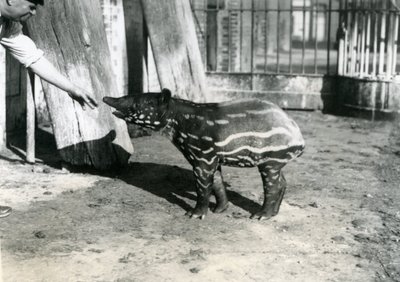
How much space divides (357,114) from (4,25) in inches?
351

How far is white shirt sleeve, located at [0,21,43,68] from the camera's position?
5426 mm

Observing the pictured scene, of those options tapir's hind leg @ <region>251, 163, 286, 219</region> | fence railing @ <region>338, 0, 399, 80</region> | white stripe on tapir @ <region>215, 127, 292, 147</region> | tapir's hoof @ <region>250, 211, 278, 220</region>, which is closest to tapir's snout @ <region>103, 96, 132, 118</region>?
white stripe on tapir @ <region>215, 127, 292, 147</region>

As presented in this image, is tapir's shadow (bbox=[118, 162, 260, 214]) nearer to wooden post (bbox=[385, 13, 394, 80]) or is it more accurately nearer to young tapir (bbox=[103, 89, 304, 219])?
young tapir (bbox=[103, 89, 304, 219])

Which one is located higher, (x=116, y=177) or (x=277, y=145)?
(x=277, y=145)

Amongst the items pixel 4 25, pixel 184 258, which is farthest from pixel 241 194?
pixel 4 25

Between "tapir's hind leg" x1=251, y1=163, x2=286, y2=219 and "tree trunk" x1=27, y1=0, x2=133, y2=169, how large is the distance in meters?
2.33

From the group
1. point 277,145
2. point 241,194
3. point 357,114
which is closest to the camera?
point 277,145

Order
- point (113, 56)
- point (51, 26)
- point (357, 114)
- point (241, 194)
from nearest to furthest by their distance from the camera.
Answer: point (241, 194) → point (51, 26) → point (113, 56) → point (357, 114)

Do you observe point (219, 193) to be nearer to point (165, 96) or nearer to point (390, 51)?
point (165, 96)

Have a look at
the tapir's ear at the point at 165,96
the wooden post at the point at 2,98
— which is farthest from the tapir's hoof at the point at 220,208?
the wooden post at the point at 2,98

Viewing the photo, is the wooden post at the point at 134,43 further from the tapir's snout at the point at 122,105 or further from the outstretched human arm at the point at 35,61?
the outstretched human arm at the point at 35,61

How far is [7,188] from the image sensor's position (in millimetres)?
7066

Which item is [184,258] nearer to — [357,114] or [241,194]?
[241,194]

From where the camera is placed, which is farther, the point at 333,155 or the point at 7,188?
the point at 333,155
